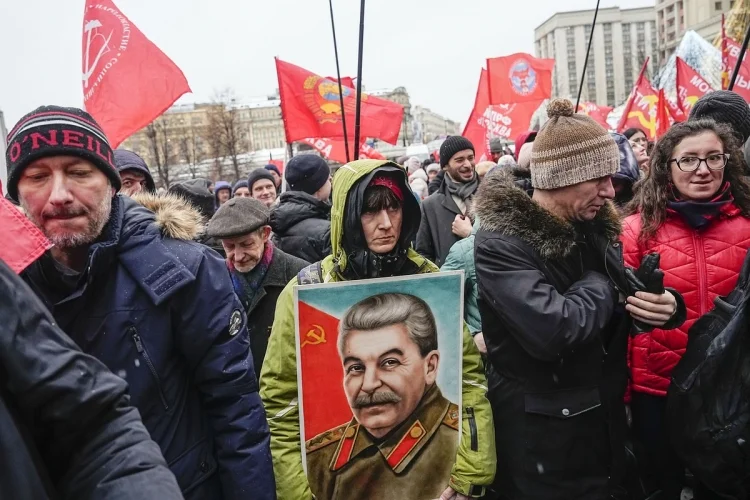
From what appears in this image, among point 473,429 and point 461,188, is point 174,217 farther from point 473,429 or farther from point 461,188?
point 461,188

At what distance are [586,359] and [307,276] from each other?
1.09 m

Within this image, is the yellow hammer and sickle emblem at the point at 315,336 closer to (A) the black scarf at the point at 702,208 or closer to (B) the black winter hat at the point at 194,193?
(A) the black scarf at the point at 702,208

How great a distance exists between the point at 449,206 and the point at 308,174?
120 centimetres

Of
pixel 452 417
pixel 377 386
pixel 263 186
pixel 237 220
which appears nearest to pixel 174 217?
pixel 377 386

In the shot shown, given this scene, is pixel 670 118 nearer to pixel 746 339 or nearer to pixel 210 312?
pixel 746 339

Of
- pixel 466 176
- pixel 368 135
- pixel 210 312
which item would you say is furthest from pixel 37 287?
pixel 368 135

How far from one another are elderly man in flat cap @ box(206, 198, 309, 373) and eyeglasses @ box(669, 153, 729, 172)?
6.96ft

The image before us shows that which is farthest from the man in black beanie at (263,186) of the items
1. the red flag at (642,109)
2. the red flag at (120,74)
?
the red flag at (642,109)

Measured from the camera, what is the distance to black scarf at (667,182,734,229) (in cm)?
255

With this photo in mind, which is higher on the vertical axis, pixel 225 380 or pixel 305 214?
pixel 305 214

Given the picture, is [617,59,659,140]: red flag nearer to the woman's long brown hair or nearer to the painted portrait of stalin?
the woman's long brown hair

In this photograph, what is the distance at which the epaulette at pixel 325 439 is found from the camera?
2.06 meters

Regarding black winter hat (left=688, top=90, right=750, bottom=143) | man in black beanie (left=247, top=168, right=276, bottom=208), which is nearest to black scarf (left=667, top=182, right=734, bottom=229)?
black winter hat (left=688, top=90, right=750, bottom=143)

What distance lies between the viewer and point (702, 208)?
2555 millimetres
